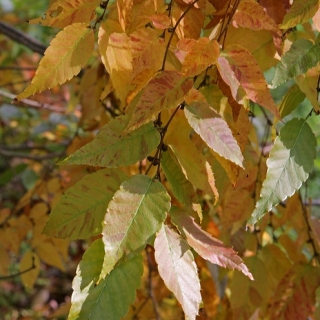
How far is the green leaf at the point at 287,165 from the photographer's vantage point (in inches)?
21.7

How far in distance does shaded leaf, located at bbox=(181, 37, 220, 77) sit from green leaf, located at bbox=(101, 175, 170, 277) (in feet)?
0.42

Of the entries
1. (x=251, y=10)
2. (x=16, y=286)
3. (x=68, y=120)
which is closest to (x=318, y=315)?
(x=251, y=10)

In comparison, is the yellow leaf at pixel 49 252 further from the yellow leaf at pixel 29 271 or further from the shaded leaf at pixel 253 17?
the shaded leaf at pixel 253 17

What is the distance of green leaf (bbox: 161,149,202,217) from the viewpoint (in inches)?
24.0

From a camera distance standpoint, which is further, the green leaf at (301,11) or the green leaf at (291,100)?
the green leaf at (291,100)

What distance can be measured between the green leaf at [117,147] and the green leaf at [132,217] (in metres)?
0.03

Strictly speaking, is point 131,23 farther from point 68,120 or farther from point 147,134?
point 68,120

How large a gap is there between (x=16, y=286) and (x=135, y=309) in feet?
9.19

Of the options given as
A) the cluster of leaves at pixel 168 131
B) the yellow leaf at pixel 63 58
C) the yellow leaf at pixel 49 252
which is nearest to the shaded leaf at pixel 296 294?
the cluster of leaves at pixel 168 131

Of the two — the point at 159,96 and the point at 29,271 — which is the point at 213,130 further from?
the point at 29,271

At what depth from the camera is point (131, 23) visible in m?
0.65

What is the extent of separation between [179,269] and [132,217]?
8 cm

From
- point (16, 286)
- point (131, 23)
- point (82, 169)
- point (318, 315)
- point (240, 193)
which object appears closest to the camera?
point (131, 23)

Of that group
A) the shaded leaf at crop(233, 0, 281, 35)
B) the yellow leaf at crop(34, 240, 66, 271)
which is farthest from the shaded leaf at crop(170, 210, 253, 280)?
the yellow leaf at crop(34, 240, 66, 271)
